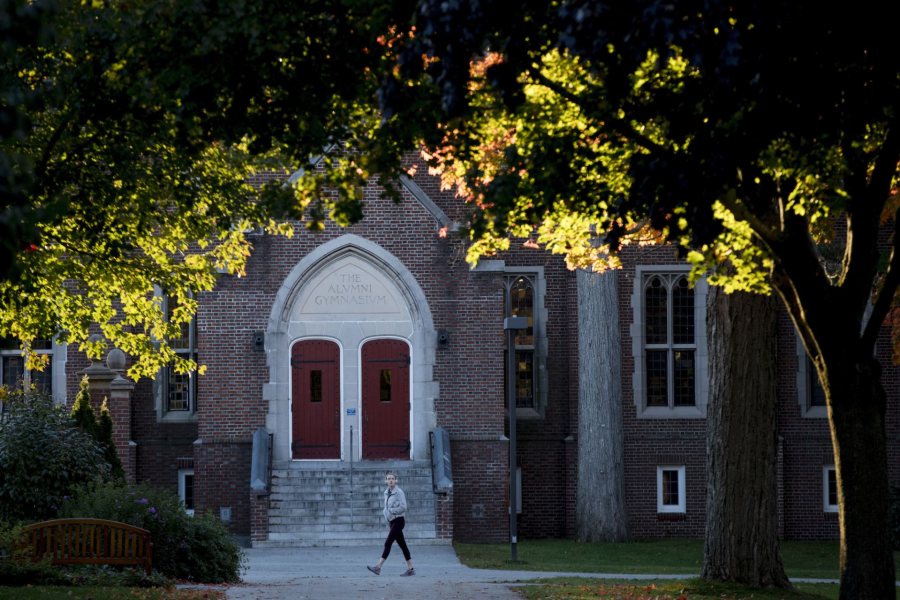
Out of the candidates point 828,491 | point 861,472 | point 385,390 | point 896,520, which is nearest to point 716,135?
point 861,472

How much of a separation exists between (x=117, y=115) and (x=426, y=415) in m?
14.1

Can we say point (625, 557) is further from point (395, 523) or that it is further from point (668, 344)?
point (395, 523)

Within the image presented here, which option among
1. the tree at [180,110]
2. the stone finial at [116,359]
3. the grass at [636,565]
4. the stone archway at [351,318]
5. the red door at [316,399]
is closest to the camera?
the tree at [180,110]

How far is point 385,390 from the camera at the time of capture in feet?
86.8

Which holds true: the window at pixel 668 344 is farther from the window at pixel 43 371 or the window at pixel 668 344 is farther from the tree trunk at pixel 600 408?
the window at pixel 43 371

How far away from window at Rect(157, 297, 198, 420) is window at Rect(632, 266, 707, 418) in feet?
31.3

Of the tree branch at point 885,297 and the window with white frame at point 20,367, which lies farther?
the window with white frame at point 20,367

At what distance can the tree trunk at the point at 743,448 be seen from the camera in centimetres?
1581

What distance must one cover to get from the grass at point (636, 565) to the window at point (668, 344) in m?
2.99

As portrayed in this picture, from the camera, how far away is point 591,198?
39.5ft

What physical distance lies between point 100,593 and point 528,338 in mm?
15953

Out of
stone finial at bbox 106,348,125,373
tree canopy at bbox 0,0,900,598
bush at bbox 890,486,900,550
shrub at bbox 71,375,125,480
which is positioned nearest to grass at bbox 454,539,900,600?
bush at bbox 890,486,900,550

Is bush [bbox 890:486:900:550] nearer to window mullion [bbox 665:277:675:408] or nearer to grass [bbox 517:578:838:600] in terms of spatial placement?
window mullion [bbox 665:277:675:408]

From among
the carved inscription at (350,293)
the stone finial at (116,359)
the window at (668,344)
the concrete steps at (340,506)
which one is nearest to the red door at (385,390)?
the carved inscription at (350,293)
